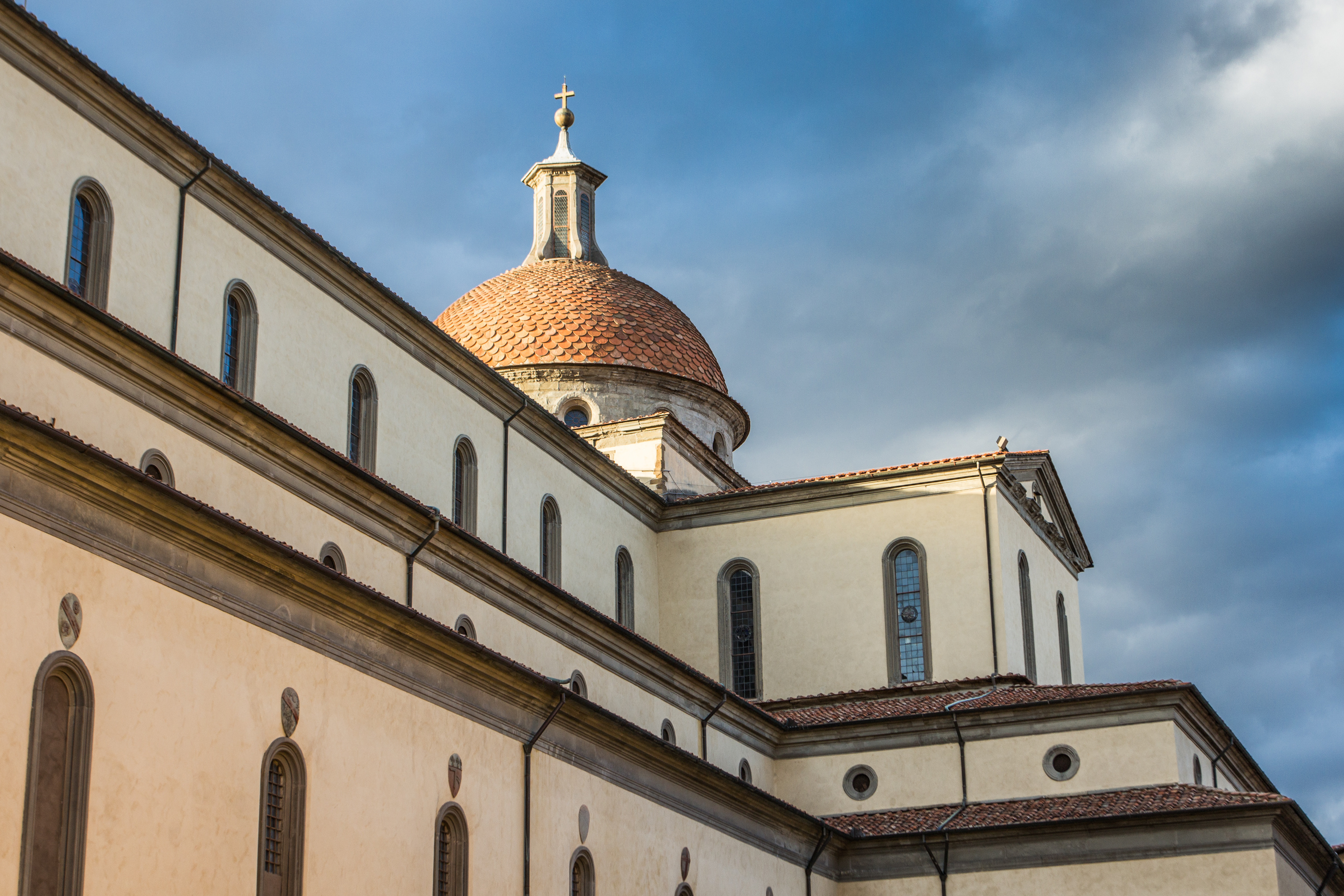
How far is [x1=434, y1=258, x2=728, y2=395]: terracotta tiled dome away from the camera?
4088cm

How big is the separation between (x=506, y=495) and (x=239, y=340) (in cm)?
752

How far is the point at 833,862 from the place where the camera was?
1258 inches

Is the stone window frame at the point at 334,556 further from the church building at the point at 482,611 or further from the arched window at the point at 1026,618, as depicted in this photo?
the arched window at the point at 1026,618

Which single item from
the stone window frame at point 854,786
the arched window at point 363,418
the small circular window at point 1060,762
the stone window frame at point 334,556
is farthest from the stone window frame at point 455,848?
the small circular window at point 1060,762

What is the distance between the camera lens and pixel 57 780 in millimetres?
14195

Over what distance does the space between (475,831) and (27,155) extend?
9.17m

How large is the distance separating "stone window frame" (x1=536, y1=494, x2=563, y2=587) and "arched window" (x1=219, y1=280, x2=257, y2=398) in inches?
341

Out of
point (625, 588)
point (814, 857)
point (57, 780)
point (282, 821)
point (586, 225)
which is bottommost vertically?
point (57, 780)

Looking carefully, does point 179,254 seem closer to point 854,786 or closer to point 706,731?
point 706,731

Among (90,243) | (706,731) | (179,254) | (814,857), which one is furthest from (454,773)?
(706,731)

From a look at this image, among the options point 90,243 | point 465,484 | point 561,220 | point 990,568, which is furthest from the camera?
point 561,220

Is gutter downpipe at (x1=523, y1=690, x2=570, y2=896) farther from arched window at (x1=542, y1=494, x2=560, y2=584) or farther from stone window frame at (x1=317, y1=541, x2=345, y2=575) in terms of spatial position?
arched window at (x1=542, y1=494, x2=560, y2=584)

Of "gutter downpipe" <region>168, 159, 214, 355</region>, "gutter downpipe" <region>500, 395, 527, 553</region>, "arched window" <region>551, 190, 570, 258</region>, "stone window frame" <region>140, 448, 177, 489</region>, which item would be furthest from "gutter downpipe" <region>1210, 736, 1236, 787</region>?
"stone window frame" <region>140, 448, 177, 489</region>

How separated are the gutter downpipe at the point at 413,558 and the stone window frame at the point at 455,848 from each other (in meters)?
5.17
